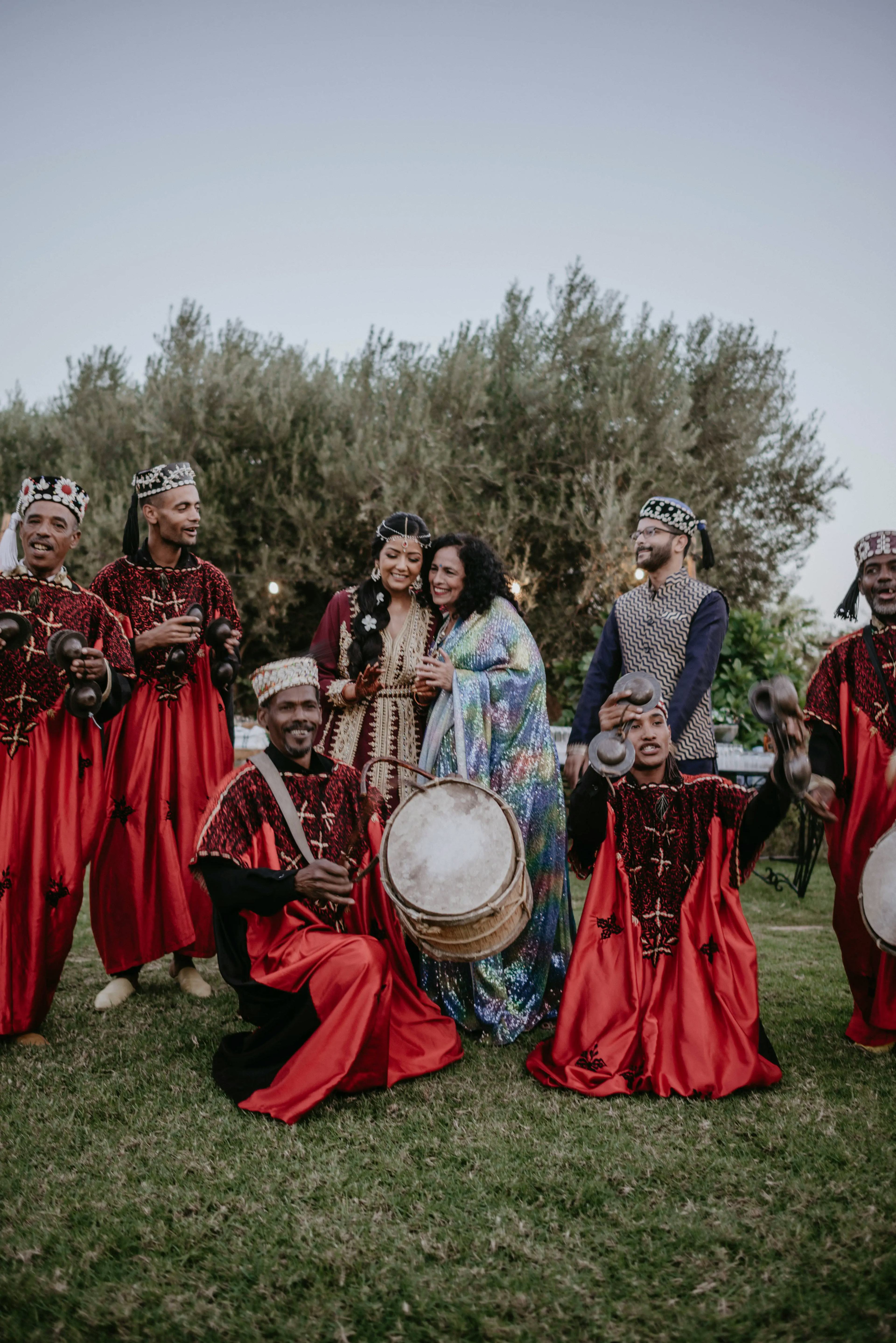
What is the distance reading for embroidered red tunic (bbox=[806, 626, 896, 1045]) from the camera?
4.15 meters

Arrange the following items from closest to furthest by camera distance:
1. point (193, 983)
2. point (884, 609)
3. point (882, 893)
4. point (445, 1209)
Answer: point (445, 1209) → point (882, 893) → point (884, 609) → point (193, 983)

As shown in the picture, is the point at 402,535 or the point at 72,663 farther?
the point at 402,535

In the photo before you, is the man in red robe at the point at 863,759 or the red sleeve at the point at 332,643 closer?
the man in red robe at the point at 863,759

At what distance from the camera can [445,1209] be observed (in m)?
2.69

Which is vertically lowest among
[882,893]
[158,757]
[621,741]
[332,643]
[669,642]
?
[882,893]

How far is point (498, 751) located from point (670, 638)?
3.18ft

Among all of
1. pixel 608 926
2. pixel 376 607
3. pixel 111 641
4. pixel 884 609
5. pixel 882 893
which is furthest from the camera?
pixel 376 607

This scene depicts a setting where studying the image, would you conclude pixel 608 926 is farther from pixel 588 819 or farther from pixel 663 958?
pixel 588 819

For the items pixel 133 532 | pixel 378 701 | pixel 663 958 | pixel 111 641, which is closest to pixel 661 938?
pixel 663 958

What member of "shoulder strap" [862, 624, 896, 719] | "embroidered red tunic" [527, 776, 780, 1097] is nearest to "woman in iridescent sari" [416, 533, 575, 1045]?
"embroidered red tunic" [527, 776, 780, 1097]

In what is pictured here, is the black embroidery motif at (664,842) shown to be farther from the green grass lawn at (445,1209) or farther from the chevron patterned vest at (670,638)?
the green grass lawn at (445,1209)

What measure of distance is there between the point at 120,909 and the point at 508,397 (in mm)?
13200

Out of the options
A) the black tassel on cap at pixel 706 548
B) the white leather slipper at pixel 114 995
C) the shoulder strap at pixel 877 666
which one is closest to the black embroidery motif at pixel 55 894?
the white leather slipper at pixel 114 995

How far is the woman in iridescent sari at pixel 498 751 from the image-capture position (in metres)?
4.39
